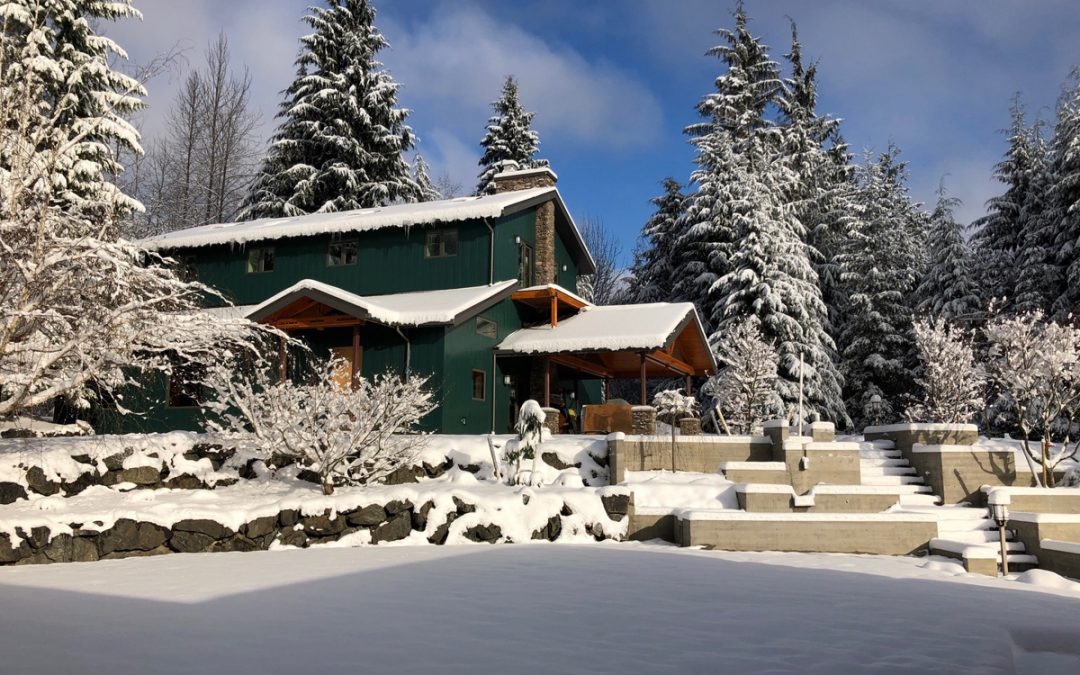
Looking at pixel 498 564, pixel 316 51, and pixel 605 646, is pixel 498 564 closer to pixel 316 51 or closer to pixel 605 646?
pixel 605 646

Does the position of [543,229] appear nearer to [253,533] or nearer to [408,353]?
[408,353]

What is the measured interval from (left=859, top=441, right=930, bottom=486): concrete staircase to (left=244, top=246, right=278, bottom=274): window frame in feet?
54.8

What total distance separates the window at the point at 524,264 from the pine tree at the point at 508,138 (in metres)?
15.1

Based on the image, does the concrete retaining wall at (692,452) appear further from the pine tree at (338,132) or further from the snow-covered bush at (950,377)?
the pine tree at (338,132)

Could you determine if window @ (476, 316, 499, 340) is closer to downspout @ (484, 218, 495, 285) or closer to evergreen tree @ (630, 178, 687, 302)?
downspout @ (484, 218, 495, 285)

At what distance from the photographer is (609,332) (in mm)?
18781

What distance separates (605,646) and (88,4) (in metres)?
21.5

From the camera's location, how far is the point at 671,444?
46.9 ft

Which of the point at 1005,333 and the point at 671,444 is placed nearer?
the point at 671,444

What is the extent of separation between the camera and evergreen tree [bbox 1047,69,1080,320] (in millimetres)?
25906

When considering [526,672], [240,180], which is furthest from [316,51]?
[526,672]

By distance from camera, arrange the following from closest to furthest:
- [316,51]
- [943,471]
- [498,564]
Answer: [498,564] < [943,471] < [316,51]

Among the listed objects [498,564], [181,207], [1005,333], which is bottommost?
[498,564]

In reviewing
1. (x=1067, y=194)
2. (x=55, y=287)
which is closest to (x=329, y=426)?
(x=55, y=287)
